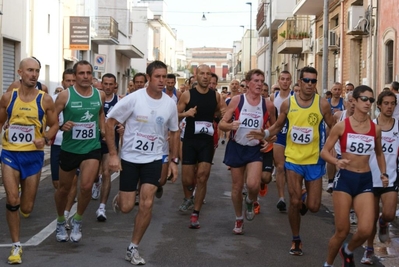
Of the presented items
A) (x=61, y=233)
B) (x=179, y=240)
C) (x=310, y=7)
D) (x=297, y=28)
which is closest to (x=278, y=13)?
(x=297, y=28)

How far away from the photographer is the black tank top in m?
10.1

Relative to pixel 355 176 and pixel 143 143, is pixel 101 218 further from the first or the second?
pixel 355 176

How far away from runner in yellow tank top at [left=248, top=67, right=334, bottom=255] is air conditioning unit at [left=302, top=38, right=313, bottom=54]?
28044 millimetres

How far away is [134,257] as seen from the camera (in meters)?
7.42

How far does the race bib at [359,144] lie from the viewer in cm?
711

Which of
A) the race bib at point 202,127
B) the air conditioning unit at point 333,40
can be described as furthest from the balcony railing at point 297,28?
the race bib at point 202,127

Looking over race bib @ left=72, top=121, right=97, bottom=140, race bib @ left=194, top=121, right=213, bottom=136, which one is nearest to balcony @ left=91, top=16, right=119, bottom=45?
race bib @ left=194, top=121, right=213, bottom=136

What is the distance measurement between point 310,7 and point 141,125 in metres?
26.0

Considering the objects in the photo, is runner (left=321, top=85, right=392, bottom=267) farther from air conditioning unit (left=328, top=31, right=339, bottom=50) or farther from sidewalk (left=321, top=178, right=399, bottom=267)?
air conditioning unit (left=328, top=31, right=339, bottom=50)

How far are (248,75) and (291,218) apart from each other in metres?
1.99

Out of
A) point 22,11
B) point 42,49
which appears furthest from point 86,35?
point 22,11

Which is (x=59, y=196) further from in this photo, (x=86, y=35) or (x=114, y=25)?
(x=114, y=25)

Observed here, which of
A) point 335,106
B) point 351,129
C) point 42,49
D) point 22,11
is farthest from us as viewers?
point 42,49

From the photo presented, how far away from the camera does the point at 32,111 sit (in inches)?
313
